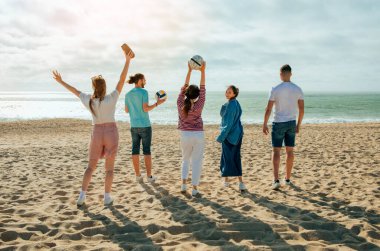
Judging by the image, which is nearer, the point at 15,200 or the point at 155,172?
the point at 15,200

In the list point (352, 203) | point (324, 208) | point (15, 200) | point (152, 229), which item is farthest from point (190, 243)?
point (15, 200)

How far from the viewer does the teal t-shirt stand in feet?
19.1

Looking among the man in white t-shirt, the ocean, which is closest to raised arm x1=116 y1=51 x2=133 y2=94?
the man in white t-shirt

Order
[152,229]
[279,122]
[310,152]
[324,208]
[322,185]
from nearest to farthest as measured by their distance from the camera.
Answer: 1. [152,229]
2. [324,208]
3. [279,122]
4. [322,185]
5. [310,152]

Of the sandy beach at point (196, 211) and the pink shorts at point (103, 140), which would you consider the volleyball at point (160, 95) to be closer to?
the pink shorts at point (103, 140)

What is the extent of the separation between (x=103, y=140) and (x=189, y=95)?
1.40 m

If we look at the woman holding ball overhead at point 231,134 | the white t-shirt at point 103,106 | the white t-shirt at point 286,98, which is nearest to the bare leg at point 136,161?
the woman holding ball overhead at point 231,134

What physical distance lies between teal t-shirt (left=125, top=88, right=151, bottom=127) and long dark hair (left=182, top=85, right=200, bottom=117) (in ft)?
3.79

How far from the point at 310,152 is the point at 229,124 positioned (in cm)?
515

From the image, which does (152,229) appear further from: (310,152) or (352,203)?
(310,152)

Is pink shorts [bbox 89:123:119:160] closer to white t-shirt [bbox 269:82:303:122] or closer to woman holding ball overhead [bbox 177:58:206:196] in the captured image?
woman holding ball overhead [bbox 177:58:206:196]

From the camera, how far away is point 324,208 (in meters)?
4.59

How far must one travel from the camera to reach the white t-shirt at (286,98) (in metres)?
5.40

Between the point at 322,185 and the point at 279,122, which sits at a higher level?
the point at 279,122
